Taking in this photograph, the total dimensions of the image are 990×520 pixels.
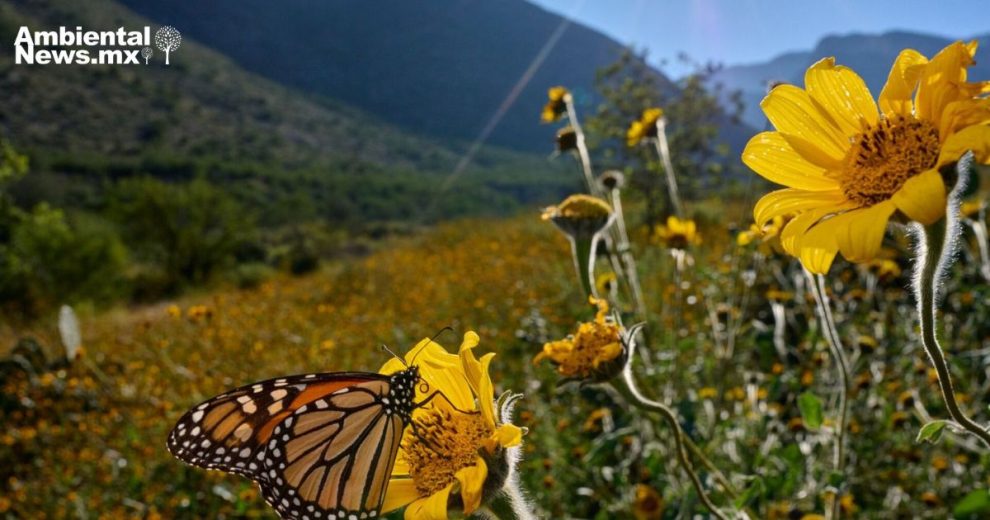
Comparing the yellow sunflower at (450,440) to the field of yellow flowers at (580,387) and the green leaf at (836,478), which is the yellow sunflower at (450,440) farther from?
the green leaf at (836,478)

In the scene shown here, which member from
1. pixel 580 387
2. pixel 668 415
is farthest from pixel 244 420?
pixel 668 415

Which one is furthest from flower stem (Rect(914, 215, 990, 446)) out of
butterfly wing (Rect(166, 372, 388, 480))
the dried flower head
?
the dried flower head

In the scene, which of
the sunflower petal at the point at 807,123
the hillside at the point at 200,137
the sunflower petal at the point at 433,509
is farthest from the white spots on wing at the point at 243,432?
the hillside at the point at 200,137

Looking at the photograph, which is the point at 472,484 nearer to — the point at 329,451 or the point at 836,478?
the point at 329,451

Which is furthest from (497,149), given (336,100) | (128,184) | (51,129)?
(128,184)

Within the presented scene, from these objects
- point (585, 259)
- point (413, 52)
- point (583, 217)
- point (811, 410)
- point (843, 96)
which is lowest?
point (811, 410)

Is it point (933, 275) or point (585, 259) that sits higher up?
point (933, 275)

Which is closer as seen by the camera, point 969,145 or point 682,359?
point 969,145
